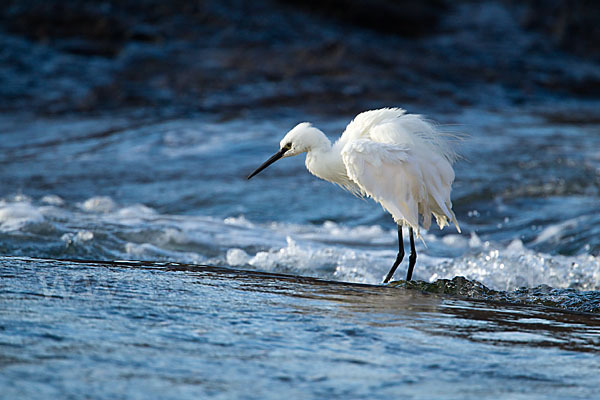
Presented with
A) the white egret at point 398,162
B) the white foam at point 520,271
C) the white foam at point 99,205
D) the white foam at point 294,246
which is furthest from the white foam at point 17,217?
the white foam at point 520,271

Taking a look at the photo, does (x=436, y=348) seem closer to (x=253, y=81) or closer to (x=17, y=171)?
(x=17, y=171)

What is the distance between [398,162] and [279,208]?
390 cm

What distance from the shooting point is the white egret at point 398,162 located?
4945 millimetres

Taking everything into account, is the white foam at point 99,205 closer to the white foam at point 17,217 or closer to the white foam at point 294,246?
the white foam at point 294,246

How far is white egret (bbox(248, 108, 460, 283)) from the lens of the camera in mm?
4945

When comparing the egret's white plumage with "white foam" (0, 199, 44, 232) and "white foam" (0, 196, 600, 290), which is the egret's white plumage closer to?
"white foam" (0, 196, 600, 290)

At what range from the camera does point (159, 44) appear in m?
15.5

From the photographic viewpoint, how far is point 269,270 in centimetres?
574

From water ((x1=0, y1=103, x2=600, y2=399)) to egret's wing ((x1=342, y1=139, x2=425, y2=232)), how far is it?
2.27ft

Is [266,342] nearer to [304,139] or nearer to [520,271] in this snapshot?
[304,139]

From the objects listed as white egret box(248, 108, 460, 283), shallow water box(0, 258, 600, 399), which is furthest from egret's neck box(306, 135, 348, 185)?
shallow water box(0, 258, 600, 399)

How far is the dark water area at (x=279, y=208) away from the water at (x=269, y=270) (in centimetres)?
2

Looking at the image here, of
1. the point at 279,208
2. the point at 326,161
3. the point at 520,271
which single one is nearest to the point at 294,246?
the point at 326,161

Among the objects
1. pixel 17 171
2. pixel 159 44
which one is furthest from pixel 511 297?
pixel 159 44
